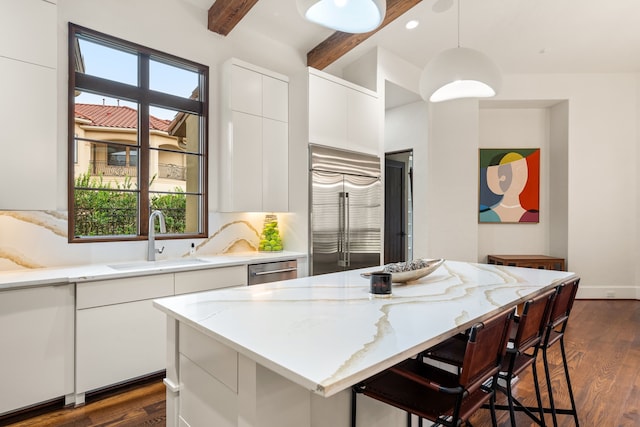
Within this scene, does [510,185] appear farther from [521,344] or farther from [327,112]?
[521,344]

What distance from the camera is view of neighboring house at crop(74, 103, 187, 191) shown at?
3020mm

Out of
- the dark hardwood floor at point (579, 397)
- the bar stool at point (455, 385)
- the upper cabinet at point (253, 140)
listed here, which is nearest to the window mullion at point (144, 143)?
the upper cabinet at point (253, 140)

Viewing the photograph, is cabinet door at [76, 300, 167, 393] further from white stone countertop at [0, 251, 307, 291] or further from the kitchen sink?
the kitchen sink

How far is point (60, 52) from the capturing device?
9.26 ft

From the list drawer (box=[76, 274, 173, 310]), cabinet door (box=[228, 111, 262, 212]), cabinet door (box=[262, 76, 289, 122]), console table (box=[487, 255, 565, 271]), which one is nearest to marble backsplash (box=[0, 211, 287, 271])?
cabinet door (box=[228, 111, 262, 212])

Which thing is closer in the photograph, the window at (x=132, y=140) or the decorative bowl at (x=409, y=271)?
the decorative bowl at (x=409, y=271)

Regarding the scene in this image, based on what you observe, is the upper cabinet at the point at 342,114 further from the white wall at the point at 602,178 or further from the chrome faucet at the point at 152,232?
the white wall at the point at 602,178

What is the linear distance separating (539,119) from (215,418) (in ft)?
22.1

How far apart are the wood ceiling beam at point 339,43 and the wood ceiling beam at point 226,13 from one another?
44.1 inches

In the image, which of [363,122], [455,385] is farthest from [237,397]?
[363,122]

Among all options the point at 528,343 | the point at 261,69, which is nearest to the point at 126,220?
the point at 261,69

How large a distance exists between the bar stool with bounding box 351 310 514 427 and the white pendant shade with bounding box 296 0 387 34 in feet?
5.00

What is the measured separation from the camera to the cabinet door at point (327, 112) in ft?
12.8

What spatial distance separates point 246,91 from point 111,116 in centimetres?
125
